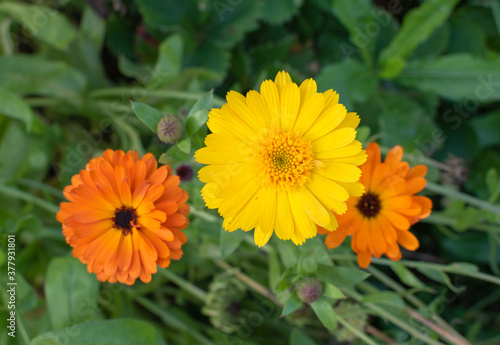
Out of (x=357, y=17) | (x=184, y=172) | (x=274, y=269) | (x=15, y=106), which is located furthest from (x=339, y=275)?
(x=15, y=106)

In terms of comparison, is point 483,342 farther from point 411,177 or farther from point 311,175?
point 311,175

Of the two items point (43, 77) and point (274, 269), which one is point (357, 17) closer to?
point (274, 269)

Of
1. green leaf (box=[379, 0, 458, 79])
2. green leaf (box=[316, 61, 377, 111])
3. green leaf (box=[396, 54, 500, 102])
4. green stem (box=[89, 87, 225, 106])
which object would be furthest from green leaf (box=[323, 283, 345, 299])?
green leaf (box=[396, 54, 500, 102])

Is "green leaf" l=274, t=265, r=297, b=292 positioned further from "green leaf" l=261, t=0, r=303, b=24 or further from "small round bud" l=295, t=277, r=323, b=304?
"green leaf" l=261, t=0, r=303, b=24

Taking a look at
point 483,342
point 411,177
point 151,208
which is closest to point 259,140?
point 151,208

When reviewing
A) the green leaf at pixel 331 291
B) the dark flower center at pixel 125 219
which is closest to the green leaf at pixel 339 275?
the green leaf at pixel 331 291
